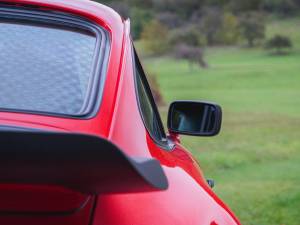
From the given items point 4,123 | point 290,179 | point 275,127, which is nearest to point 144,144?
point 4,123

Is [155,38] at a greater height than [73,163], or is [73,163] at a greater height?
[155,38]

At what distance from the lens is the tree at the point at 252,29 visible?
5092cm

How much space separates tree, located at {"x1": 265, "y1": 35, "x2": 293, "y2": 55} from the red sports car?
45.9m

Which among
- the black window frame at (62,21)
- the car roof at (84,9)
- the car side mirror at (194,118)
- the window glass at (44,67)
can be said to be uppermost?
the car roof at (84,9)

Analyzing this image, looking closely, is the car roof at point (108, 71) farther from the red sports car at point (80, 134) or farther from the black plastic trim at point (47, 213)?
the black plastic trim at point (47, 213)

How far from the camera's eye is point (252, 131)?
18172mm

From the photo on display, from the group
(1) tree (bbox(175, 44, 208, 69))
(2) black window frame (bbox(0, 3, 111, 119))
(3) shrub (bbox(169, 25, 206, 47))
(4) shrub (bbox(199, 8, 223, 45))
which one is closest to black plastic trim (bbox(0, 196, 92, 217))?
(2) black window frame (bbox(0, 3, 111, 119))

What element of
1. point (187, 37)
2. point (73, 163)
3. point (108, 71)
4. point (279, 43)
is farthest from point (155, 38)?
point (73, 163)

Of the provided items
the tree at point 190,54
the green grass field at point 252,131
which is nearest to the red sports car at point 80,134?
the green grass field at point 252,131

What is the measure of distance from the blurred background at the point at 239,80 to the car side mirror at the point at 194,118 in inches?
175

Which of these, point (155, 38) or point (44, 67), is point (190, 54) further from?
point (44, 67)

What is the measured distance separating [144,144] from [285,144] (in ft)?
43.1

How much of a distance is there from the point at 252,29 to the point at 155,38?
867 centimetres

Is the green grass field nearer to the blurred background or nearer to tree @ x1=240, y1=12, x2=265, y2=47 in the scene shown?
the blurred background
